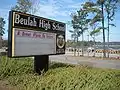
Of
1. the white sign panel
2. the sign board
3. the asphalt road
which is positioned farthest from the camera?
the asphalt road

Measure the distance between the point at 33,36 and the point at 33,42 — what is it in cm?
25

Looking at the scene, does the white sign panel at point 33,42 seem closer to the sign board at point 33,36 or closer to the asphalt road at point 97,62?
the sign board at point 33,36

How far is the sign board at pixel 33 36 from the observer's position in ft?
27.2

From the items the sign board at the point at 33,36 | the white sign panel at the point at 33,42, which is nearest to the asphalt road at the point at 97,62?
the sign board at the point at 33,36

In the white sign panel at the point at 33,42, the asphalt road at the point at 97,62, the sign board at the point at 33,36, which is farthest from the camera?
the asphalt road at the point at 97,62

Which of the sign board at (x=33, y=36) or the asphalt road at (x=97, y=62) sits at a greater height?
the sign board at (x=33, y=36)

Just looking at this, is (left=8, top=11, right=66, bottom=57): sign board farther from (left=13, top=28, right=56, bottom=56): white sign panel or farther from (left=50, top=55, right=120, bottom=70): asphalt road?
(left=50, top=55, right=120, bottom=70): asphalt road

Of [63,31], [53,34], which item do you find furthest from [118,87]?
[63,31]

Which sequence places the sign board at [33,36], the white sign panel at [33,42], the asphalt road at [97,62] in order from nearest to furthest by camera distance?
the sign board at [33,36] < the white sign panel at [33,42] < the asphalt road at [97,62]

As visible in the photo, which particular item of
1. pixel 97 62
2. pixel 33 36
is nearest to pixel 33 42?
pixel 33 36

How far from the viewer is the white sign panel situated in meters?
8.54

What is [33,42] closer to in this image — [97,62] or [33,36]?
[33,36]

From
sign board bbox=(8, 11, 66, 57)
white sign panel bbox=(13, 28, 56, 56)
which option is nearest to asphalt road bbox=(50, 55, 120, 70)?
sign board bbox=(8, 11, 66, 57)

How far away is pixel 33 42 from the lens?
9344 millimetres
